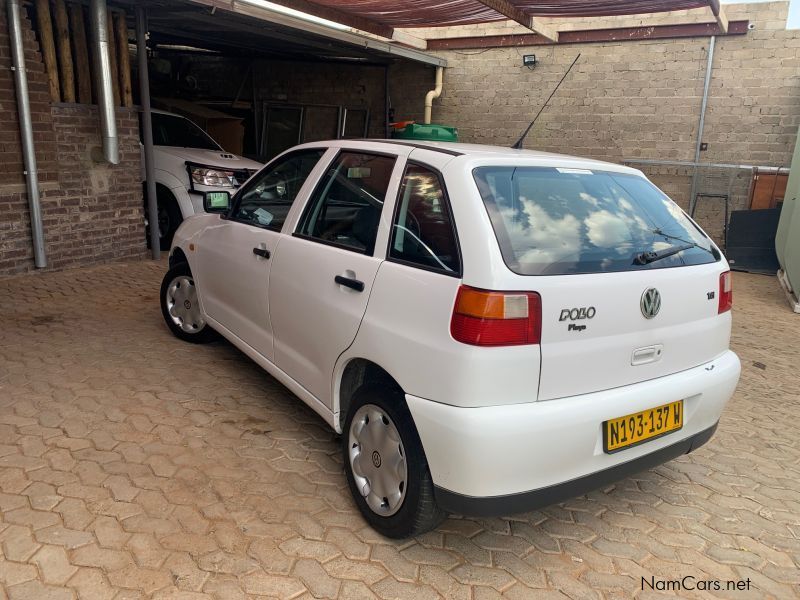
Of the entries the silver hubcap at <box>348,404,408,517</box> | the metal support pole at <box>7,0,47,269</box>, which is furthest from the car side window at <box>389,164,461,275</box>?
the metal support pole at <box>7,0,47,269</box>

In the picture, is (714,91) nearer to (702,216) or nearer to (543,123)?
(702,216)

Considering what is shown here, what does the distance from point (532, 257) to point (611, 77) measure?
932 cm

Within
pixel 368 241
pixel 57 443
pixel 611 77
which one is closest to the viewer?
pixel 368 241

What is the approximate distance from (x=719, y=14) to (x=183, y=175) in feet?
24.6

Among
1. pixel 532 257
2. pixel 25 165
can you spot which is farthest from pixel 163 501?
pixel 25 165

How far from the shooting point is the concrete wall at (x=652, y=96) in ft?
30.5

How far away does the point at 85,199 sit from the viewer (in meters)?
7.05

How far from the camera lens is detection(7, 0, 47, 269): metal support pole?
6.00 meters

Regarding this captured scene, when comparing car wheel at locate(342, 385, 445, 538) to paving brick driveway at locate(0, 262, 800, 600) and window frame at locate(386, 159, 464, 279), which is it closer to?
paving brick driveway at locate(0, 262, 800, 600)

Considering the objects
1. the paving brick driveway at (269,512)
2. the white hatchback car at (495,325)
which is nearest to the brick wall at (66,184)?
the paving brick driveway at (269,512)

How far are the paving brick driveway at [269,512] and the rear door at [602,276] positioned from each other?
0.79 metres

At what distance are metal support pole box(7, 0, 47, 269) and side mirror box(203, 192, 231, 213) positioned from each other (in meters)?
3.51

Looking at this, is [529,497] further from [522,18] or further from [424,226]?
[522,18]

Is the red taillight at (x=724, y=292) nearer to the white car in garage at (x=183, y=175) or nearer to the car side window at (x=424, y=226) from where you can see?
the car side window at (x=424, y=226)
